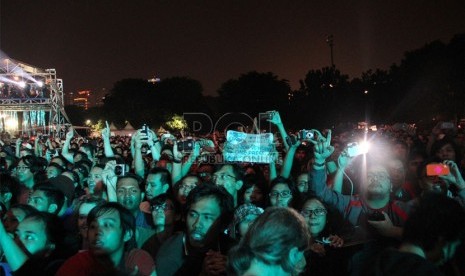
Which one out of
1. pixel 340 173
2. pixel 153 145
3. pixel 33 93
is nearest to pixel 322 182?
pixel 340 173

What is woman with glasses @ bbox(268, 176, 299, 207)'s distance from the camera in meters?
4.75

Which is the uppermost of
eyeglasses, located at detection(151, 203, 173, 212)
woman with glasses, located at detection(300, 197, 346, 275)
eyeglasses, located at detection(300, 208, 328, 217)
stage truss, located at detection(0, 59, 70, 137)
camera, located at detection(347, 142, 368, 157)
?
stage truss, located at detection(0, 59, 70, 137)

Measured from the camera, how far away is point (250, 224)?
2.65 meters

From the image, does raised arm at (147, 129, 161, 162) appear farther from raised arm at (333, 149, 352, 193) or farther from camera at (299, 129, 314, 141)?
raised arm at (333, 149, 352, 193)

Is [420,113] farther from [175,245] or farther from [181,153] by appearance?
[175,245]

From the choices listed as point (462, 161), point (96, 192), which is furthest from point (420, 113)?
point (96, 192)

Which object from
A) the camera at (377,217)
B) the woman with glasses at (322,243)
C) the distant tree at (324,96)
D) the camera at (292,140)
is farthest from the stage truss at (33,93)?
the camera at (377,217)

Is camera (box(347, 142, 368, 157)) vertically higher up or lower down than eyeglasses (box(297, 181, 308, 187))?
higher up

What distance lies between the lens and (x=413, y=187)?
5.57m

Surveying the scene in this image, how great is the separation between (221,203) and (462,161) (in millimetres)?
4589

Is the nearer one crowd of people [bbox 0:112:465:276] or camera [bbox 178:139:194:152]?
crowd of people [bbox 0:112:465:276]

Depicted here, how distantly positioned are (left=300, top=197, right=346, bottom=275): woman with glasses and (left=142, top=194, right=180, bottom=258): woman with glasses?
127 cm

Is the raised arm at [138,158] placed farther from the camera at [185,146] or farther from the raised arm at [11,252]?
the raised arm at [11,252]

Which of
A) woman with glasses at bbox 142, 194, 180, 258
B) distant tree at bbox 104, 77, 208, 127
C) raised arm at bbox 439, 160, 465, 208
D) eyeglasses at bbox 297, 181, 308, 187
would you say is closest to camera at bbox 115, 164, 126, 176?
woman with glasses at bbox 142, 194, 180, 258
